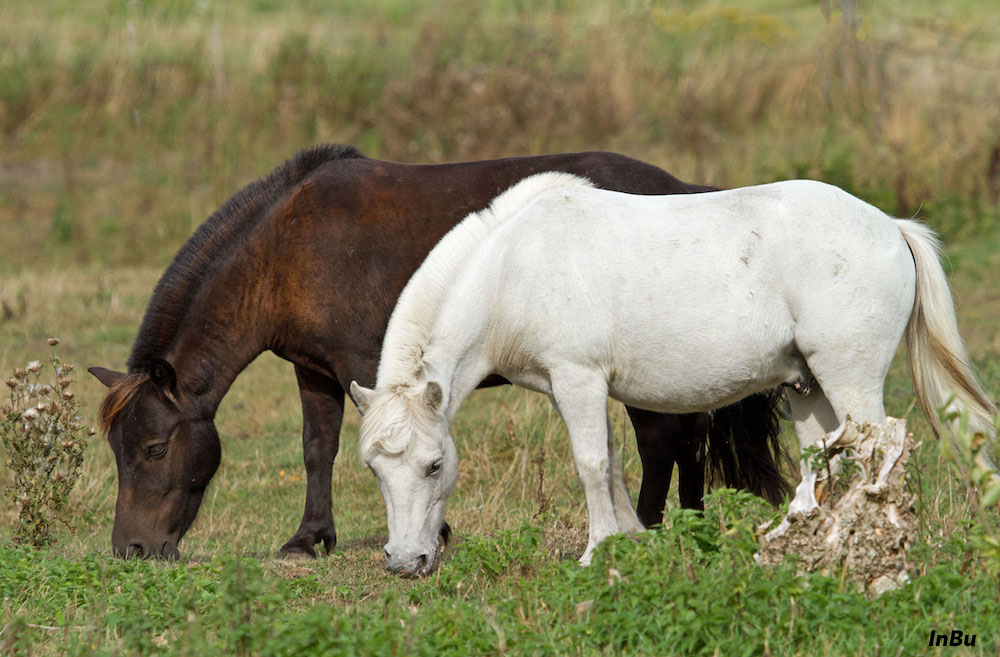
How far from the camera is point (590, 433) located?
4.68 meters

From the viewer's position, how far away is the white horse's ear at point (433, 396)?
4.52m

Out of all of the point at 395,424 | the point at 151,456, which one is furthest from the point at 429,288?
the point at 151,456

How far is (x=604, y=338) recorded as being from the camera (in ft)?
15.3

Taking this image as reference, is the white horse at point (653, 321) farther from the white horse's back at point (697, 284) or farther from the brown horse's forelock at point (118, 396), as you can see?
the brown horse's forelock at point (118, 396)

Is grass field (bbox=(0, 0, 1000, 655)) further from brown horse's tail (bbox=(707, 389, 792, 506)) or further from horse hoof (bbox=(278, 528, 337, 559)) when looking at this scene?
brown horse's tail (bbox=(707, 389, 792, 506))

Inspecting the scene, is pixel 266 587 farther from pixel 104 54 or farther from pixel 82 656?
pixel 104 54

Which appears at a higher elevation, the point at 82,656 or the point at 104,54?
the point at 104,54

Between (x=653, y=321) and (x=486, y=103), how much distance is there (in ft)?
31.0

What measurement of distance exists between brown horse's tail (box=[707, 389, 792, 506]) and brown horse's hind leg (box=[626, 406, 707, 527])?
0.08 metres

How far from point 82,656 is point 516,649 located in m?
1.33

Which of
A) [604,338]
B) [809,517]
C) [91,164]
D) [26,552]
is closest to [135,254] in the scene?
[91,164]

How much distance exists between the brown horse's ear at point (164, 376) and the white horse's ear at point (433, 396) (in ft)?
5.34

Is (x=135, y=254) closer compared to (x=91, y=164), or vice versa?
(x=135, y=254)

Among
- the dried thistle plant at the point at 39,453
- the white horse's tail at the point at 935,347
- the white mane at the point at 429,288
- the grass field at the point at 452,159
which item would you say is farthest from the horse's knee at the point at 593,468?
the dried thistle plant at the point at 39,453
